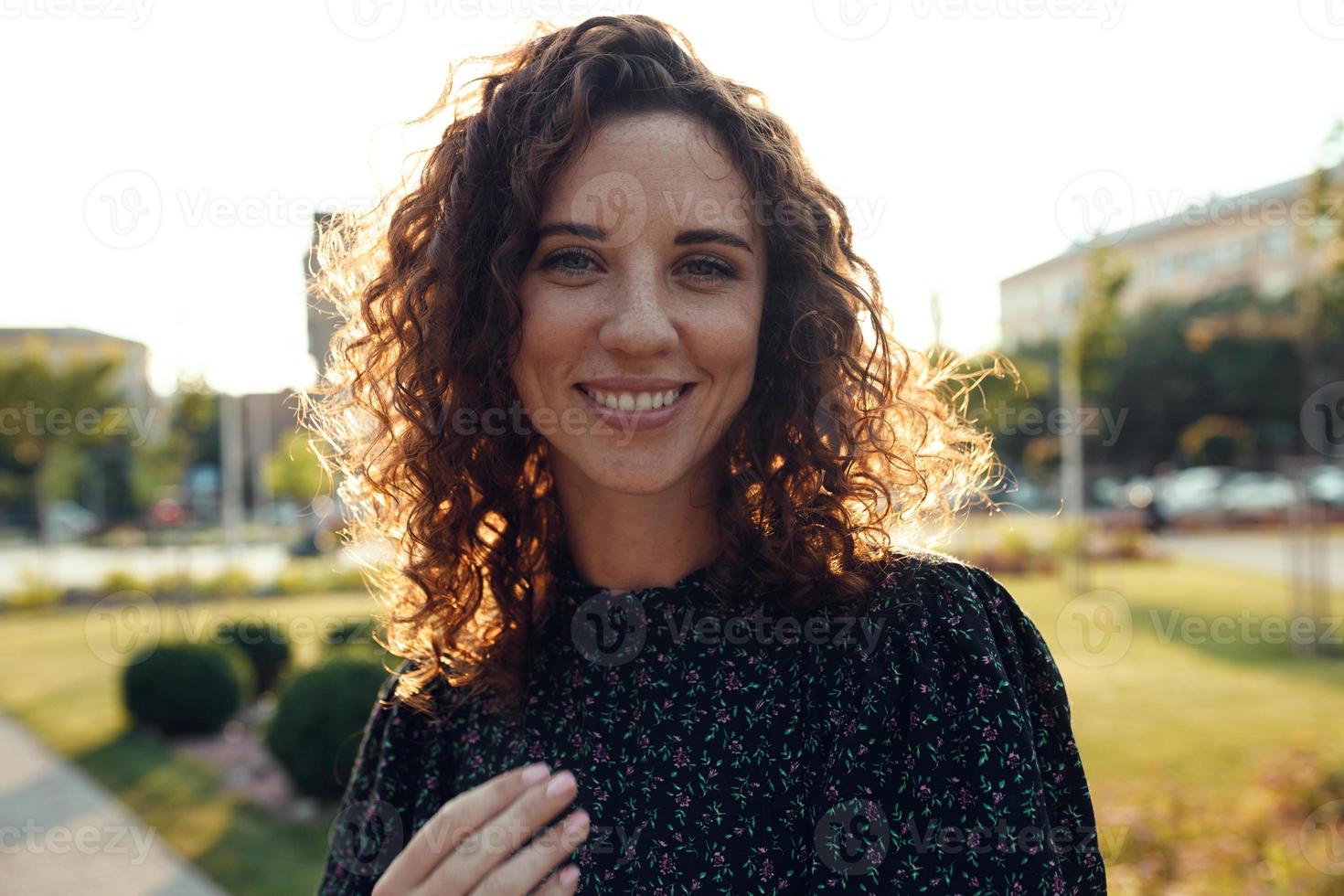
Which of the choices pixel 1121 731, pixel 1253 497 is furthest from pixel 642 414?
pixel 1253 497

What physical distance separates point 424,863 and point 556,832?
189 mm

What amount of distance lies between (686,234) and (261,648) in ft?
27.5

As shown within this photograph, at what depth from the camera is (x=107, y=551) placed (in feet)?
92.4

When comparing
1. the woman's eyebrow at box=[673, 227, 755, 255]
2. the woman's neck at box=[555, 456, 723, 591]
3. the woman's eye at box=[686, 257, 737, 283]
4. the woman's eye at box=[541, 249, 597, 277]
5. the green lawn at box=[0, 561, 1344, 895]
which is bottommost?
the green lawn at box=[0, 561, 1344, 895]

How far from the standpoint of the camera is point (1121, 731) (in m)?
6.79

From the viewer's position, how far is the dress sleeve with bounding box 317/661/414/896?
1.72 metres

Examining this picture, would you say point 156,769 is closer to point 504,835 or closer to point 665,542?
point 665,542

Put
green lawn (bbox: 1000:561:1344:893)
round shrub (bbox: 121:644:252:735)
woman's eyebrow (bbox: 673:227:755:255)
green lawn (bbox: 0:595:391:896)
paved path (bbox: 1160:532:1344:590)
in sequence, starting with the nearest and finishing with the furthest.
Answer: woman's eyebrow (bbox: 673:227:755:255) < green lawn (bbox: 1000:561:1344:893) < green lawn (bbox: 0:595:391:896) < round shrub (bbox: 121:644:252:735) < paved path (bbox: 1160:532:1344:590)

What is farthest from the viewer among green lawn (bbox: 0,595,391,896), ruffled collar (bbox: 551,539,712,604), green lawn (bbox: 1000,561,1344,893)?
green lawn (bbox: 0,595,391,896)

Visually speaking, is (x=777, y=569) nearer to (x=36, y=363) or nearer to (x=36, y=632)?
(x=36, y=632)

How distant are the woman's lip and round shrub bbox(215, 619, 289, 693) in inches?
321

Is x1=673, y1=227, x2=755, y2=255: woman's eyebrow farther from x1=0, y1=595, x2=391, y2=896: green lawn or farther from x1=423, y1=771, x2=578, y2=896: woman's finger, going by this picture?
x1=0, y1=595, x2=391, y2=896: green lawn

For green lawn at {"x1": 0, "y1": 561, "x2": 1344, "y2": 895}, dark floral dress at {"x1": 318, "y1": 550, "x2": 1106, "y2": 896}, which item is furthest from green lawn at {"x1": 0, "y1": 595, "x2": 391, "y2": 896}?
dark floral dress at {"x1": 318, "y1": 550, "x2": 1106, "y2": 896}

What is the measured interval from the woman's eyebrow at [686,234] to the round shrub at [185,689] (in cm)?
750
